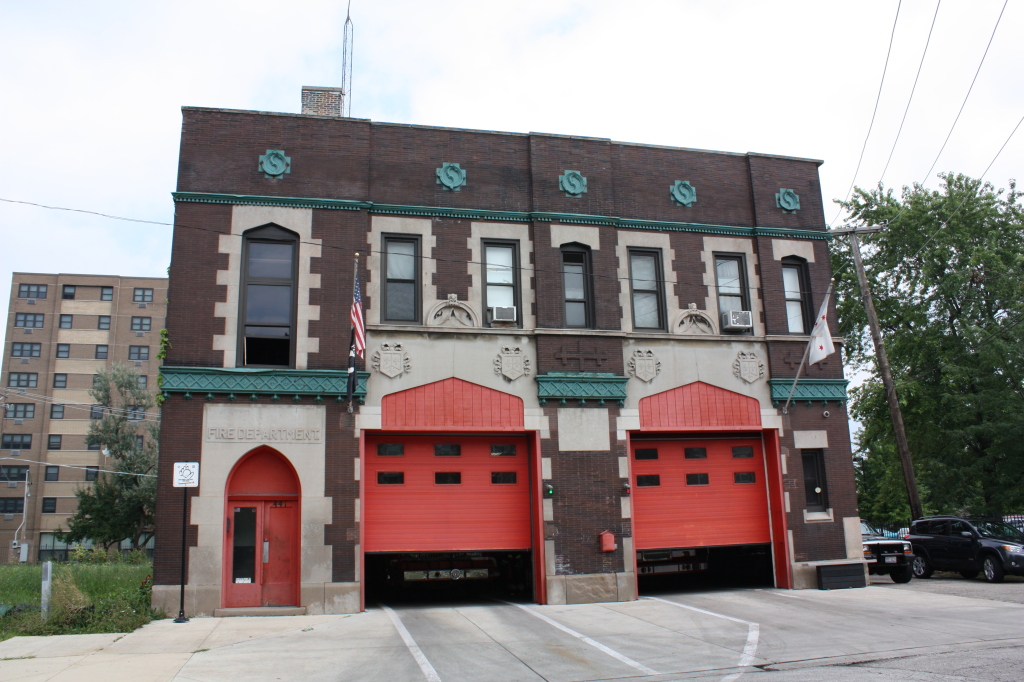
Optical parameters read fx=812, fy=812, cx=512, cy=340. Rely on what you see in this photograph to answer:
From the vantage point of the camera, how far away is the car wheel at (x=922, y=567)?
22.3 meters

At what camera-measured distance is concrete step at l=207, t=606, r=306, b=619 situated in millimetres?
14914

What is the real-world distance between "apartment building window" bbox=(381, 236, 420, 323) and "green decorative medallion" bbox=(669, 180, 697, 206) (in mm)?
6309

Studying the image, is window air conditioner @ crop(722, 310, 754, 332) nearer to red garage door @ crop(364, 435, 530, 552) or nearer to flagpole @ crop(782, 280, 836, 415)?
flagpole @ crop(782, 280, 836, 415)

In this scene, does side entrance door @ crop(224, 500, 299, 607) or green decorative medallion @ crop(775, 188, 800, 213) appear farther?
green decorative medallion @ crop(775, 188, 800, 213)

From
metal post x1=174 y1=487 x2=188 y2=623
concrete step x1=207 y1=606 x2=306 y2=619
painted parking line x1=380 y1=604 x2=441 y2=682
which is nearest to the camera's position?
painted parking line x1=380 y1=604 x2=441 y2=682

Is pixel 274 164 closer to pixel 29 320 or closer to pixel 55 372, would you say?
pixel 55 372

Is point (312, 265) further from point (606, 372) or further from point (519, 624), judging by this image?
point (519, 624)

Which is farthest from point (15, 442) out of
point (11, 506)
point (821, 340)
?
point (821, 340)

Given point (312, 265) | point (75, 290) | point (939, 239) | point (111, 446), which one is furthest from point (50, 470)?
point (939, 239)

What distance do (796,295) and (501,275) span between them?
7490 mm

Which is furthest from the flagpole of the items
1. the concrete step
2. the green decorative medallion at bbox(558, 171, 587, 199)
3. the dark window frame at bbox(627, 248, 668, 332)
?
the concrete step

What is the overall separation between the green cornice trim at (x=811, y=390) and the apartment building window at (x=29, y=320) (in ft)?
240

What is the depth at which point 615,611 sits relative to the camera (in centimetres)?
1549

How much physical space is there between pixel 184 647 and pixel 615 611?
7685 mm
